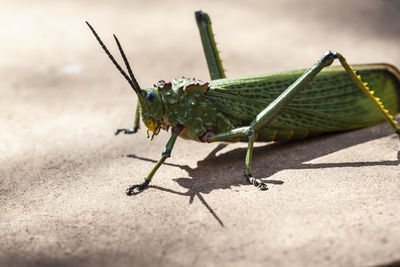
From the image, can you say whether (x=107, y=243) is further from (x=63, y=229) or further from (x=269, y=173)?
(x=269, y=173)

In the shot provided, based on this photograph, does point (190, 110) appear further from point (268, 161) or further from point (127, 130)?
point (127, 130)

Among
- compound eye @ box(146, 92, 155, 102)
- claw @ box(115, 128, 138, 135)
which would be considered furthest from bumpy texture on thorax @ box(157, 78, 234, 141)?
claw @ box(115, 128, 138, 135)

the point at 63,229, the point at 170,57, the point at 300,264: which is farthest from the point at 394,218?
the point at 170,57

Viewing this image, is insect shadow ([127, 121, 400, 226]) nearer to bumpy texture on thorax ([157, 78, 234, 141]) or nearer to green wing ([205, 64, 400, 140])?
green wing ([205, 64, 400, 140])

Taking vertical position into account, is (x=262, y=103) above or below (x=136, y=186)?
above

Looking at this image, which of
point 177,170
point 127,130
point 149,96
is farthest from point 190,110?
point 127,130
